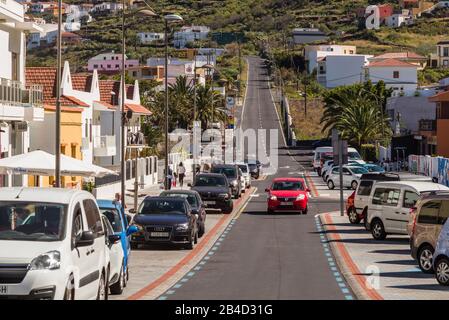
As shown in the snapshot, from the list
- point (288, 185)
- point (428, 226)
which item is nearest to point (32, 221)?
point (428, 226)

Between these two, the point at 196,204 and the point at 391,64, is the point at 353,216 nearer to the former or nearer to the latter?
the point at 196,204

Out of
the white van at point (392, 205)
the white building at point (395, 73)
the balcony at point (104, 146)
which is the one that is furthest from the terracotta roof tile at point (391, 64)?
the white van at point (392, 205)

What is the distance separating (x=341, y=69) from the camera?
194 metres

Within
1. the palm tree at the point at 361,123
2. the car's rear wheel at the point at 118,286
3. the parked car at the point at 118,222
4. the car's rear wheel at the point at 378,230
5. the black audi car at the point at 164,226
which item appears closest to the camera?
the car's rear wheel at the point at 118,286

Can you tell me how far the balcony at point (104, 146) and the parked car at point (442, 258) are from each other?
47.9 metres

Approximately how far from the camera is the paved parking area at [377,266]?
2352 cm

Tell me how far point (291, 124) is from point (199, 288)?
126 m

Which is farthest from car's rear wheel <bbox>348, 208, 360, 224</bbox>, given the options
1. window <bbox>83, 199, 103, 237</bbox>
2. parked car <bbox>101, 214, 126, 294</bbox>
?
window <bbox>83, 199, 103, 237</bbox>

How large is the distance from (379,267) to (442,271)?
5.07 meters

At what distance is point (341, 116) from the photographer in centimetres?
11475

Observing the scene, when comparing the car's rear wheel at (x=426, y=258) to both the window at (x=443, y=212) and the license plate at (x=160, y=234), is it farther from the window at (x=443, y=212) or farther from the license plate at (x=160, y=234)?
the license plate at (x=160, y=234)

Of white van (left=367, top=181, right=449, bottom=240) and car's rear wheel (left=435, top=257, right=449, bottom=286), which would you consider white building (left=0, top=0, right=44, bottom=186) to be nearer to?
white van (left=367, top=181, right=449, bottom=240)

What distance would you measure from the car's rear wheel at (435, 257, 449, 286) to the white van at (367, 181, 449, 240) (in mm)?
12205

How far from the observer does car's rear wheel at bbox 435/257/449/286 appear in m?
24.5
